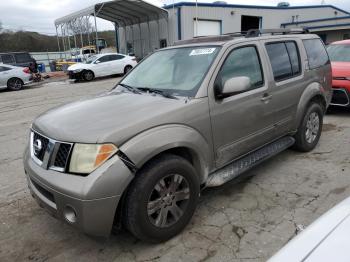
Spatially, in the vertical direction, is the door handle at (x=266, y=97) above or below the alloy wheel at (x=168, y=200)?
above

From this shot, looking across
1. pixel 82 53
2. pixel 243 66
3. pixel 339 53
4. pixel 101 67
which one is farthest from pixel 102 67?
pixel 243 66

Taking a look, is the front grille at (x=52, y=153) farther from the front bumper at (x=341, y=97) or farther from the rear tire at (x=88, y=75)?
the rear tire at (x=88, y=75)

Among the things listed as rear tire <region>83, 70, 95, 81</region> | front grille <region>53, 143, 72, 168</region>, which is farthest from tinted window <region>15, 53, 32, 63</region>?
front grille <region>53, 143, 72, 168</region>

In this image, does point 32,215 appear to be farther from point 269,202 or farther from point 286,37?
point 286,37

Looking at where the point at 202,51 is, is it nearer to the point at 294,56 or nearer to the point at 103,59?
the point at 294,56

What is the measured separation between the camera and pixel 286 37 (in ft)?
15.2

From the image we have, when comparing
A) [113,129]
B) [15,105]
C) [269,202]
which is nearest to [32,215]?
[113,129]

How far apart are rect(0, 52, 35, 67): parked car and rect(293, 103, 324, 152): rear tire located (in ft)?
69.3

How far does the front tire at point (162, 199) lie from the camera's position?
2.71 m

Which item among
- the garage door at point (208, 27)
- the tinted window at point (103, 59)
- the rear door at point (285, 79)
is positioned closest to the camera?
the rear door at point (285, 79)

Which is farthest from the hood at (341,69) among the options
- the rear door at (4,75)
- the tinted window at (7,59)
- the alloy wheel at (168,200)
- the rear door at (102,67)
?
the tinted window at (7,59)

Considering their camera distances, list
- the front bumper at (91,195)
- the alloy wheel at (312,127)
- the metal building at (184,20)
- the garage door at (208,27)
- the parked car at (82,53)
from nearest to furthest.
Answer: the front bumper at (91,195) → the alloy wheel at (312,127) → the metal building at (184,20) → the garage door at (208,27) → the parked car at (82,53)

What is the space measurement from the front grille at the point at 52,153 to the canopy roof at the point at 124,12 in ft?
72.2

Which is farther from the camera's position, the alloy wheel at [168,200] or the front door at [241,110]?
the front door at [241,110]
